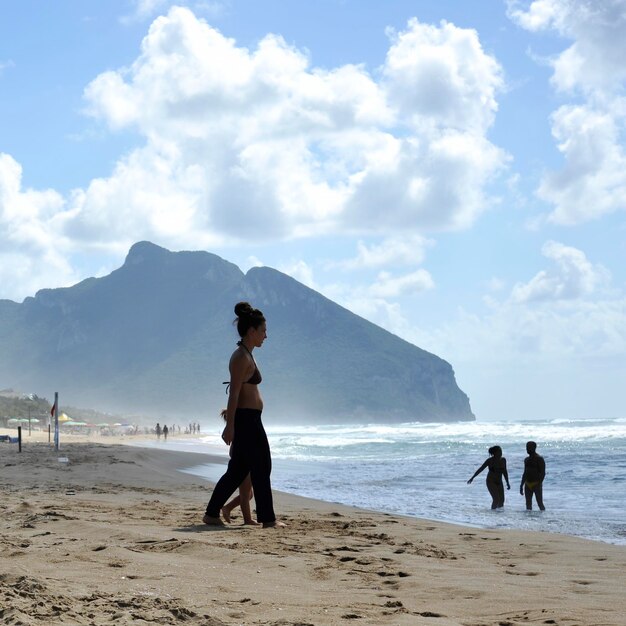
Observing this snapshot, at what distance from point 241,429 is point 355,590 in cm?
298

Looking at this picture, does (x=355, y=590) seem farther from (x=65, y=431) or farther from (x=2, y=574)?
(x=65, y=431)

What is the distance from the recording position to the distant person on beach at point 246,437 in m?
7.29

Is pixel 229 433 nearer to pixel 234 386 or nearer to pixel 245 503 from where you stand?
pixel 234 386

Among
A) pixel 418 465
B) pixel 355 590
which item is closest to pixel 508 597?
pixel 355 590

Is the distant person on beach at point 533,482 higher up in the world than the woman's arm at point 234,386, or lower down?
lower down

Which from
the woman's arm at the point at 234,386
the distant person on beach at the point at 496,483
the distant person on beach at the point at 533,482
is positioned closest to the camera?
the woman's arm at the point at 234,386

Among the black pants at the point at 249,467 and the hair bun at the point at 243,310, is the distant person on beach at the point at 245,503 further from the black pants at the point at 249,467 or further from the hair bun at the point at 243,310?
the hair bun at the point at 243,310

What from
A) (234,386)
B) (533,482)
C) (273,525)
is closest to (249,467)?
(273,525)

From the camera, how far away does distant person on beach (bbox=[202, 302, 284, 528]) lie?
23.9ft

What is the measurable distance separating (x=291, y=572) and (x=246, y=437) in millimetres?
2383

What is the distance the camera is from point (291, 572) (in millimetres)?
5047

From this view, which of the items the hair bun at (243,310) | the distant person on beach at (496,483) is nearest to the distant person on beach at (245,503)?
the hair bun at (243,310)

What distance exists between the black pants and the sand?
0.76 ft

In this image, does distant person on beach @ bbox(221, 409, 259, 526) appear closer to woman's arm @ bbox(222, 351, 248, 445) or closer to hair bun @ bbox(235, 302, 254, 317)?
woman's arm @ bbox(222, 351, 248, 445)
